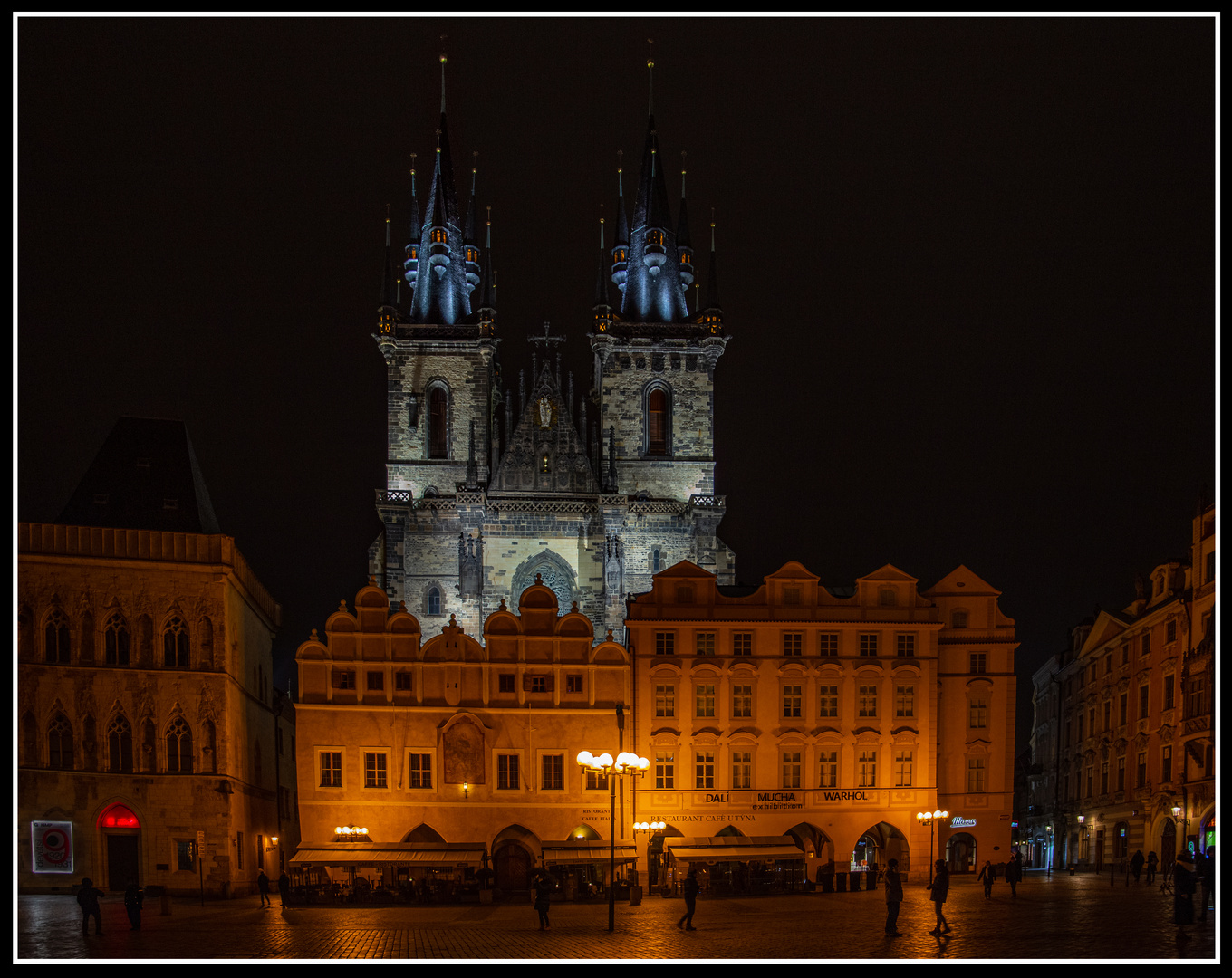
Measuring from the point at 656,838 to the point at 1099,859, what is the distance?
61.6ft

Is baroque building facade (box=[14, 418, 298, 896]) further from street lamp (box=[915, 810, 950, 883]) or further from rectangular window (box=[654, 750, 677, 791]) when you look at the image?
street lamp (box=[915, 810, 950, 883])

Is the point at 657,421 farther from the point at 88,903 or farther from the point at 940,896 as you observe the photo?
the point at 88,903

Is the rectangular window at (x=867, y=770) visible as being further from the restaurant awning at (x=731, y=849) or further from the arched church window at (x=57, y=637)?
the arched church window at (x=57, y=637)

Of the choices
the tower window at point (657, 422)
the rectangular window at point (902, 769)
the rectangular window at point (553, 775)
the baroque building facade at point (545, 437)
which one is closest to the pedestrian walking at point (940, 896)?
the rectangular window at point (553, 775)

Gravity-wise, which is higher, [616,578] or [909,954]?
[616,578]

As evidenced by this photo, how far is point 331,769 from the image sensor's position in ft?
143

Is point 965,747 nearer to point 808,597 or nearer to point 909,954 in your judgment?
point 808,597

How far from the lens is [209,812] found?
40906mm

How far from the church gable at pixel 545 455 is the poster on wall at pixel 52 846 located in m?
28.8

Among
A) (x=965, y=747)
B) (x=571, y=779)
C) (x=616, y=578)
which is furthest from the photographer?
(x=616, y=578)

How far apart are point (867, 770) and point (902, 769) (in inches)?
46.1

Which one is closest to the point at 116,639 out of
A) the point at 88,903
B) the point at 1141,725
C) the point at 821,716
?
the point at 88,903

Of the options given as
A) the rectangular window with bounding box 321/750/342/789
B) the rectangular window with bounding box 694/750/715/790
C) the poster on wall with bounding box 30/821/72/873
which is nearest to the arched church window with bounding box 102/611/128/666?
the poster on wall with bounding box 30/821/72/873
